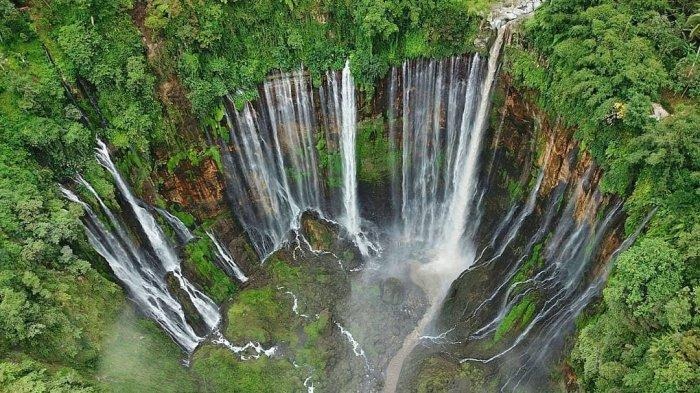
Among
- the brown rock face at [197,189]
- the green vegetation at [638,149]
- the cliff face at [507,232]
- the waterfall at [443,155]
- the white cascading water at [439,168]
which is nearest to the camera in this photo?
the green vegetation at [638,149]

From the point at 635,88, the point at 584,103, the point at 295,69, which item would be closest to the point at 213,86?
the point at 295,69

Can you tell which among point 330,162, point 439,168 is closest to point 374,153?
point 330,162

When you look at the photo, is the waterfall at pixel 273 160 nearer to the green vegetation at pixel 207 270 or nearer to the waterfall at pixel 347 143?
the waterfall at pixel 347 143

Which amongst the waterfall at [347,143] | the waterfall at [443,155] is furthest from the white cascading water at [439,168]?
the waterfall at [347,143]

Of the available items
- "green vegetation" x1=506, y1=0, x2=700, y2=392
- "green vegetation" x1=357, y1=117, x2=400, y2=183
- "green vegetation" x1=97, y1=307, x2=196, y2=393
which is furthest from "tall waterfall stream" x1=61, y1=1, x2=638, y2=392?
"green vegetation" x1=506, y1=0, x2=700, y2=392

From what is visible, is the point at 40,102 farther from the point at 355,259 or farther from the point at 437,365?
the point at 437,365

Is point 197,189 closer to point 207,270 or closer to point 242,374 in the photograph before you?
point 207,270
